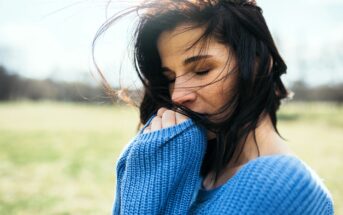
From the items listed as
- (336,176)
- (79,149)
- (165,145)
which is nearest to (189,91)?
(165,145)

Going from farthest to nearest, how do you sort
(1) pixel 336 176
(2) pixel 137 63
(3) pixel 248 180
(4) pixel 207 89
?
(1) pixel 336 176, (2) pixel 137 63, (4) pixel 207 89, (3) pixel 248 180

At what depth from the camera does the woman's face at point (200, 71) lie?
5.91ft

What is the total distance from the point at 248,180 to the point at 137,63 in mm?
993

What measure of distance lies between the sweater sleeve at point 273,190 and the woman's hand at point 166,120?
1.26ft

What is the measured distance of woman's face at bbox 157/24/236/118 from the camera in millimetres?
1803

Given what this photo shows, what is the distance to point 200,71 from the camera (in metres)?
1.84

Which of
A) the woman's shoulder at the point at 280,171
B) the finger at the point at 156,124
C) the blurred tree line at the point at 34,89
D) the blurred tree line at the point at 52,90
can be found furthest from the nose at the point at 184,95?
the blurred tree line at the point at 34,89

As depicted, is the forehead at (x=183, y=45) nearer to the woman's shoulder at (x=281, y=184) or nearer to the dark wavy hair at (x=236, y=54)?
the dark wavy hair at (x=236, y=54)

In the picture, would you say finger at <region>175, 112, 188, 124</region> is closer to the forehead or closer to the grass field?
the forehead

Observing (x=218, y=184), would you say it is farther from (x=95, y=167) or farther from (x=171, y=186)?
(x=95, y=167)

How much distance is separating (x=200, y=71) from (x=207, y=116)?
0.19 m

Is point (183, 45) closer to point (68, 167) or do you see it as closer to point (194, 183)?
point (194, 183)

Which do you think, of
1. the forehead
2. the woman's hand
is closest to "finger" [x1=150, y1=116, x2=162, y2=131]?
the woman's hand

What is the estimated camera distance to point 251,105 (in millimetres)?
1844
